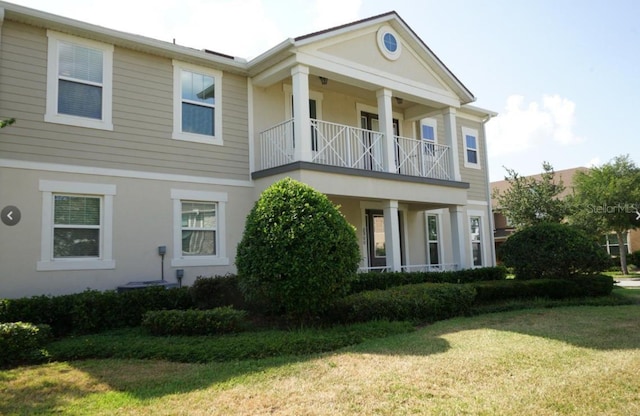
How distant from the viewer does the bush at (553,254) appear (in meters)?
13.5

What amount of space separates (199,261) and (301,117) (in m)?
4.14

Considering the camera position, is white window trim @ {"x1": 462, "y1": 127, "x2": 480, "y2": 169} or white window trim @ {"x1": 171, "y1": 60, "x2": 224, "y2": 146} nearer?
white window trim @ {"x1": 171, "y1": 60, "x2": 224, "y2": 146}

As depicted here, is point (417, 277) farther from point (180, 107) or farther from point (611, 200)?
point (611, 200)

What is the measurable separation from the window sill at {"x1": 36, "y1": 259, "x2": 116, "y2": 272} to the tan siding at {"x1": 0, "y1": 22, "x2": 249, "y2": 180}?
203cm

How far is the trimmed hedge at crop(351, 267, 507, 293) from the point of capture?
12.0 meters

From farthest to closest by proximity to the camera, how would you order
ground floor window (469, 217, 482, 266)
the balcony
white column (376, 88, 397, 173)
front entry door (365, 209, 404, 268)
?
ground floor window (469, 217, 482, 266) < front entry door (365, 209, 404, 268) < white column (376, 88, 397, 173) < the balcony

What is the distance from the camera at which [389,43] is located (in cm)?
1410

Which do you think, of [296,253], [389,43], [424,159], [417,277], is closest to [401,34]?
[389,43]

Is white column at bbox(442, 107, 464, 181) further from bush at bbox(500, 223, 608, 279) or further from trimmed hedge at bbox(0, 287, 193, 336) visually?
trimmed hedge at bbox(0, 287, 193, 336)

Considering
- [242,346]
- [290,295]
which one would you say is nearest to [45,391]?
[242,346]

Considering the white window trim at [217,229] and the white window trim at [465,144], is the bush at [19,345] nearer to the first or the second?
the white window trim at [217,229]

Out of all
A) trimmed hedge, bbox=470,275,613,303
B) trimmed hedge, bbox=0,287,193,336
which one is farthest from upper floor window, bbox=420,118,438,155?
trimmed hedge, bbox=0,287,193,336

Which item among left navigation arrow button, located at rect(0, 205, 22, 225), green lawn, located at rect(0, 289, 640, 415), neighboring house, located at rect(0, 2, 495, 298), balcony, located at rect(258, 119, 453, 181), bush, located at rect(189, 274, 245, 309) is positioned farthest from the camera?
balcony, located at rect(258, 119, 453, 181)

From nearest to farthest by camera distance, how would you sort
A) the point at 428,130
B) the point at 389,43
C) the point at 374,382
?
the point at 374,382
the point at 389,43
the point at 428,130
